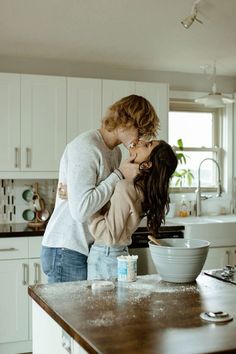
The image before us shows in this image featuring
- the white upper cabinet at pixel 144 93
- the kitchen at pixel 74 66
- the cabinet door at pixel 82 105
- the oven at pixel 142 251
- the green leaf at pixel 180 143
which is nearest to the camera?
the kitchen at pixel 74 66

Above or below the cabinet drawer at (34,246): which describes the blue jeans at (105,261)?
above

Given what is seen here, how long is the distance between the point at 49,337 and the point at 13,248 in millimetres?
2048

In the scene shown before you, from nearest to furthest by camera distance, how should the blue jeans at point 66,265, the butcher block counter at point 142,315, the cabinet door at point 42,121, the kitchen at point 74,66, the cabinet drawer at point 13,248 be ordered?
the butcher block counter at point 142,315, the blue jeans at point 66,265, the kitchen at point 74,66, the cabinet drawer at point 13,248, the cabinet door at point 42,121

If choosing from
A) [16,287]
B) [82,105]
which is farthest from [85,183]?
[82,105]

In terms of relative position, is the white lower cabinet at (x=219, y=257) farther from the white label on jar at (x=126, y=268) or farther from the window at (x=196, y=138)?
the white label on jar at (x=126, y=268)

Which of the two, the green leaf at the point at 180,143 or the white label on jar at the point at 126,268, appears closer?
the white label on jar at the point at 126,268

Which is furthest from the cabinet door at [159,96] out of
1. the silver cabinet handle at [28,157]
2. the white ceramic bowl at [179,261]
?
the white ceramic bowl at [179,261]

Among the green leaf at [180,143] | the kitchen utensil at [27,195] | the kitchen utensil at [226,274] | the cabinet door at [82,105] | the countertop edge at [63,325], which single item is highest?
the cabinet door at [82,105]

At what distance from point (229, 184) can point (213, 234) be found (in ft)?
3.71

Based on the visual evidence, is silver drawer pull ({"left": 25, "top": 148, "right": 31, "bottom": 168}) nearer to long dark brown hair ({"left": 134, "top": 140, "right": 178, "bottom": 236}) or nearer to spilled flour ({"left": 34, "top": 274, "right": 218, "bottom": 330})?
long dark brown hair ({"left": 134, "top": 140, "right": 178, "bottom": 236})

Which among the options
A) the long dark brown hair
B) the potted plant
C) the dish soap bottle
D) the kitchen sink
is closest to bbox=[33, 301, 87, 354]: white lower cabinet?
the long dark brown hair

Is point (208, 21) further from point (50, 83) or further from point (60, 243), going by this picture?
point (60, 243)

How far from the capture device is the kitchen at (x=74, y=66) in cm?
321

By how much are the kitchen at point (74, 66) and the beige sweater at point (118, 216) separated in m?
1.41
